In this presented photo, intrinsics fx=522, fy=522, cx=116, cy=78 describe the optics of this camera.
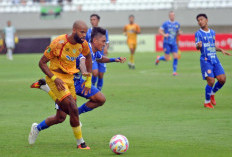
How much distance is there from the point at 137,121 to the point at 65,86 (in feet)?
11.0

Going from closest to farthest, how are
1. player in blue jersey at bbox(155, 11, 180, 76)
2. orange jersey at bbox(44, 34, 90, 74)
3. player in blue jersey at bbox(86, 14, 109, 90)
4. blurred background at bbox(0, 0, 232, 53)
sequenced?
orange jersey at bbox(44, 34, 90, 74) < player in blue jersey at bbox(86, 14, 109, 90) < player in blue jersey at bbox(155, 11, 180, 76) < blurred background at bbox(0, 0, 232, 53)

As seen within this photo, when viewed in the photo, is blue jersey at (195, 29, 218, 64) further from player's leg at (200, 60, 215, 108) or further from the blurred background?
the blurred background

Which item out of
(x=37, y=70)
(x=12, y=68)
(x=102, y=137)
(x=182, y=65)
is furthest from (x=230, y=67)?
(x=102, y=137)

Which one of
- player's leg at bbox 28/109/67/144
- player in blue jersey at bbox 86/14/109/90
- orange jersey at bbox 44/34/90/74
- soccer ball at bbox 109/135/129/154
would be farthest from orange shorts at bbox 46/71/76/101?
player in blue jersey at bbox 86/14/109/90

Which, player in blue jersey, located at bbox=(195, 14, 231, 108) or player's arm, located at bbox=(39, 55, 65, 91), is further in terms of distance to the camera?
player in blue jersey, located at bbox=(195, 14, 231, 108)

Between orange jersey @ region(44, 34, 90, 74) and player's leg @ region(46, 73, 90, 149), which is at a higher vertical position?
orange jersey @ region(44, 34, 90, 74)

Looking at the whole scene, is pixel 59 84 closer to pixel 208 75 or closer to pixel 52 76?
pixel 52 76

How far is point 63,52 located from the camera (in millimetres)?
8867

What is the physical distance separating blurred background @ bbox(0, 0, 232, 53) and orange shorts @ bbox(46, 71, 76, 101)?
131ft

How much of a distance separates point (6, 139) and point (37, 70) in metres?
17.9

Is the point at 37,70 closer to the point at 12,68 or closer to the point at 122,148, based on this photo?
the point at 12,68

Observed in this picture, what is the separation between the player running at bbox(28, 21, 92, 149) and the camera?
28.3 ft

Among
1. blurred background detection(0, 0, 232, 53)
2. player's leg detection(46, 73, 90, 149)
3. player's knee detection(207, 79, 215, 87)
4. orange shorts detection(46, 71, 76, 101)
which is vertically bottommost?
blurred background detection(0, 0, 232, 53)

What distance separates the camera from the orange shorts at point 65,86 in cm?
873
